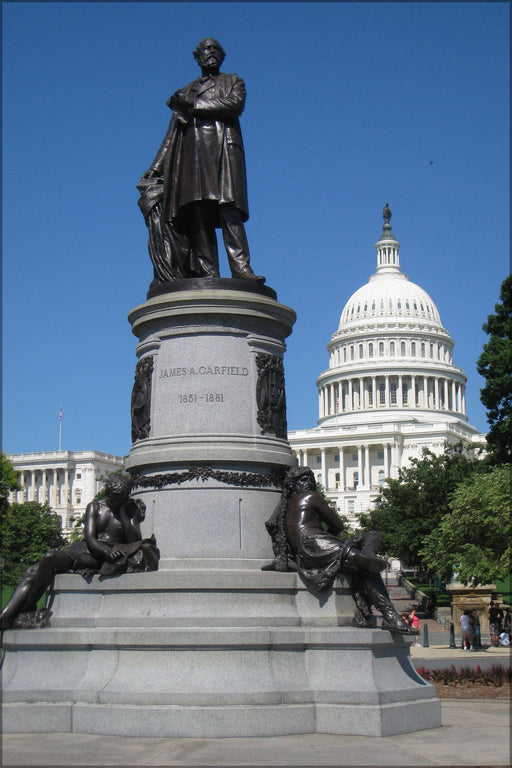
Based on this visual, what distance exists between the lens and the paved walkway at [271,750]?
871 centimetres

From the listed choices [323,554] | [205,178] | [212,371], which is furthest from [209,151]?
[323,554]

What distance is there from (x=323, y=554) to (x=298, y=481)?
1177 millimetres

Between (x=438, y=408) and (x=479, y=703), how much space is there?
12978 cm

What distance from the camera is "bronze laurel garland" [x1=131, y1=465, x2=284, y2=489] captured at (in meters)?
12.1

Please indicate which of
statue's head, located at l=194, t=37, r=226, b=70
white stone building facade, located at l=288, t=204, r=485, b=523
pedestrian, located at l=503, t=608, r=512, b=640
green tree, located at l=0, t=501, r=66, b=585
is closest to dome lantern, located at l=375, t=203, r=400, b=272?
white stone building facade, located at l=288, t=204, r=485, b=523

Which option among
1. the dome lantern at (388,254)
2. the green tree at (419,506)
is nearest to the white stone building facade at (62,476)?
the dome lantern at (388,254)

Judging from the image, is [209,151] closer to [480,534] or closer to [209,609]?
[209,609]

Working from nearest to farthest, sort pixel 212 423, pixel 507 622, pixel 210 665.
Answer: pixel 210 665 → pixel 212 423 → pixel 507 622

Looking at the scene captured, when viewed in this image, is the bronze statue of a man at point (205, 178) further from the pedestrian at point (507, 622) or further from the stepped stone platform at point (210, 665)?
the pedestrian at point (507, 622)

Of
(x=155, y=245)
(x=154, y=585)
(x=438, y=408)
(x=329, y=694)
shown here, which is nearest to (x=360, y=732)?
(x=329, y=694)

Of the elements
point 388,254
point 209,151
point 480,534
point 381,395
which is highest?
point 388,254

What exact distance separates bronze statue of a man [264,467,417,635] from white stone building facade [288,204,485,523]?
114 m

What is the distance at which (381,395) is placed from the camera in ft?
469

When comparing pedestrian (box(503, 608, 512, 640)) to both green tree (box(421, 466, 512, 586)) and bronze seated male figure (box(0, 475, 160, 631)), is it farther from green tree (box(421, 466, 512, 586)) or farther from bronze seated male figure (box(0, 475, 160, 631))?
bronze seated male figure (box(0, 475, 160, 631))
